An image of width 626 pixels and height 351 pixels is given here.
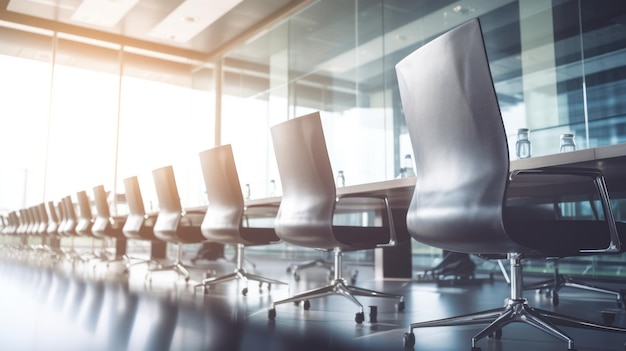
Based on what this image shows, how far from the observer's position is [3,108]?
10.4 metres

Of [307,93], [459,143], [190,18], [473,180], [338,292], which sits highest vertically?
[190,18]

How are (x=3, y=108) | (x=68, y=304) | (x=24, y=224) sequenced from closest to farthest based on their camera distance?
(x=68, y=304) < (x=3, y=108) < (x=24, y=224)

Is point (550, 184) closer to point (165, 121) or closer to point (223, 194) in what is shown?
point (223, 194)

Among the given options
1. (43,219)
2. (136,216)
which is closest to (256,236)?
(136,216)

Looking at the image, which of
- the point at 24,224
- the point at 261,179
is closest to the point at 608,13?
the point at 261,179

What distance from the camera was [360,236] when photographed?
273 centimetres

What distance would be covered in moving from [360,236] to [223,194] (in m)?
1.31

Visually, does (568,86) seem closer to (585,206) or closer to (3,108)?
(585,206)

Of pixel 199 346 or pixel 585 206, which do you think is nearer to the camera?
pixel 199 346

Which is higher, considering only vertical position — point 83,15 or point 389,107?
point 83,15

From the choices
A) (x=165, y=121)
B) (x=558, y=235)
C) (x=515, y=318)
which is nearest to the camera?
(x=558, y=235)

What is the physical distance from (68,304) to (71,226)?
4937 mm

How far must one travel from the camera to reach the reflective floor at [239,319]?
2000 millimetres

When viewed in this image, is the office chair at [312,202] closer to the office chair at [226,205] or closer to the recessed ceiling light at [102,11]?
the office chair at [226,205]
